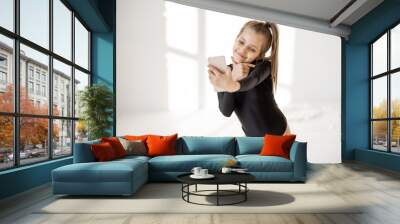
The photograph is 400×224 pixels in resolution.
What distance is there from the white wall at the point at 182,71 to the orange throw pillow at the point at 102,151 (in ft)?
9.47

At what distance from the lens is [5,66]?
4859 mm

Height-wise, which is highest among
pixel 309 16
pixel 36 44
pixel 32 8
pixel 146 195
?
pixel 309 16

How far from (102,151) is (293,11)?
204 inches

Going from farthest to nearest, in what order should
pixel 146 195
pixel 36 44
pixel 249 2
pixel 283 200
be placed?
pixel 249 2 < pixel 36 44 < pixel 146 195 < pixel 283 200

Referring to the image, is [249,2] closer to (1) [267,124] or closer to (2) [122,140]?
(1) [267,124]

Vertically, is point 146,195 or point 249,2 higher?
point 249,2

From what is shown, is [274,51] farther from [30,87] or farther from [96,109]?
[30,87]

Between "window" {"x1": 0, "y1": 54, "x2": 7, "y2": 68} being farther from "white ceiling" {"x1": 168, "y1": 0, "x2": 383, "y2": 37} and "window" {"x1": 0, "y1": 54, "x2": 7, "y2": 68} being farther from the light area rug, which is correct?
"white ceiling" {"x1": 168, "y1": 0, "x2": 383, "y2": 37}

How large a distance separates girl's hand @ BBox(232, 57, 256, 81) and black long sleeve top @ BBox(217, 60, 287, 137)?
74 millimetres

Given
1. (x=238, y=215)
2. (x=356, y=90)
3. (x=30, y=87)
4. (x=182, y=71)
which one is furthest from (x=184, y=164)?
(x=356, y=90)

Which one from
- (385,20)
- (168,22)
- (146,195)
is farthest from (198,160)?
(385,20)

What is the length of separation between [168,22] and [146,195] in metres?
4.86

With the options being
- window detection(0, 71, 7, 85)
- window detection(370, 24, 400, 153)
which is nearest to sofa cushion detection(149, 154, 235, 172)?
window detection(0, 71, 7, 85)

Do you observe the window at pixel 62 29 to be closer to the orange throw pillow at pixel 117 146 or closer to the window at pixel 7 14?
the window at pixel 7 14
